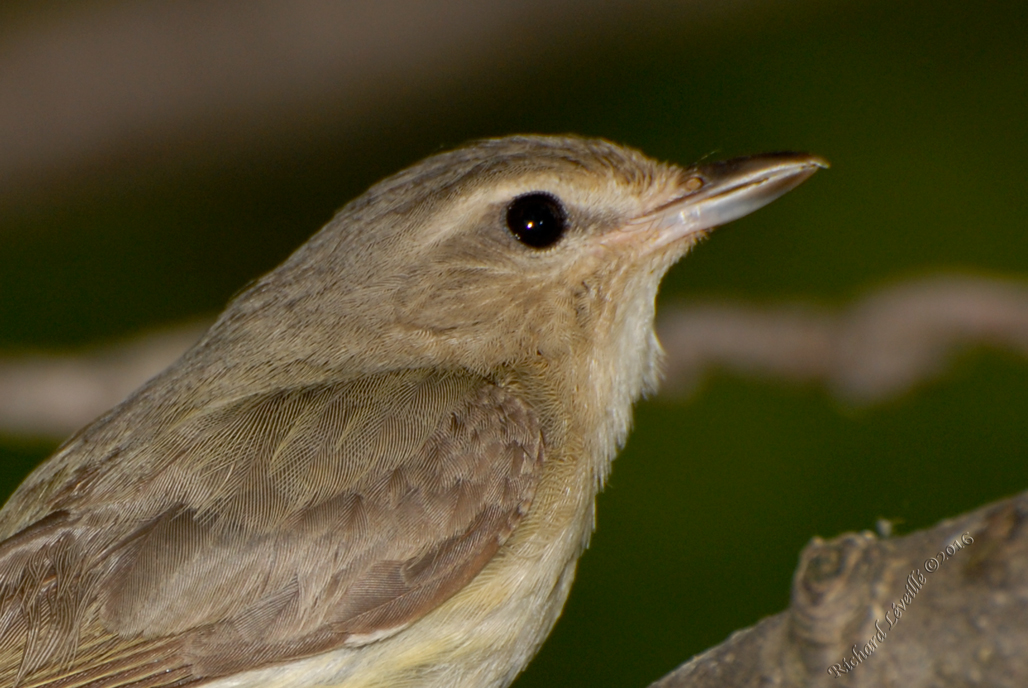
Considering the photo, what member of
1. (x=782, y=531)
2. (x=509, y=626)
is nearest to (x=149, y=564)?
(x=509, y=626)

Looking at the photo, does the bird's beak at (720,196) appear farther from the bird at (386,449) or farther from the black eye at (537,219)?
the black eye at (537,219)

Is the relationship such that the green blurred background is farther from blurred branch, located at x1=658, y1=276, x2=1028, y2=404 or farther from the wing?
the wing

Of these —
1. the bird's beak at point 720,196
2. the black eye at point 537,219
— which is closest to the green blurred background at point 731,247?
the bird's beak at point 720,196

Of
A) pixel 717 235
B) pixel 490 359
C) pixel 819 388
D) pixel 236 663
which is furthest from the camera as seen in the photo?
pixel 717 235

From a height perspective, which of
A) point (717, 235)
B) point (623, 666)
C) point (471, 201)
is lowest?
point (623, 666)

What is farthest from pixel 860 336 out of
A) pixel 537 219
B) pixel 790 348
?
pixel 537 219

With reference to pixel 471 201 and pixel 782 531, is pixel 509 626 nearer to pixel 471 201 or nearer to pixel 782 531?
pixel 471 201
